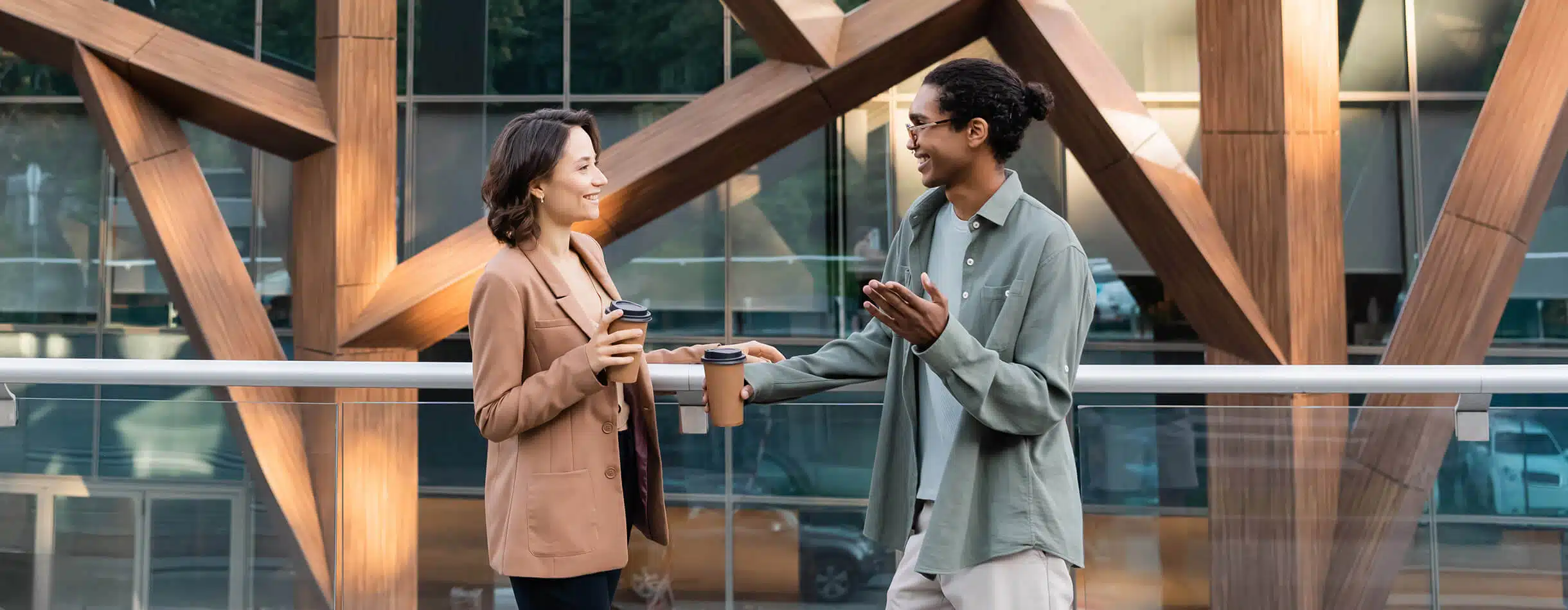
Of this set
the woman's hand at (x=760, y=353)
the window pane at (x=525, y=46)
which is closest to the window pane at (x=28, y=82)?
the window pane at (x=525, y=46)

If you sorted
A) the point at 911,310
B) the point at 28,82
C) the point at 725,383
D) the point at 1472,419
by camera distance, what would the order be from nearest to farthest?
1. the point at 911,310
2. the point at 725,383
3. the point at 1472,419
4. the point at 28,82

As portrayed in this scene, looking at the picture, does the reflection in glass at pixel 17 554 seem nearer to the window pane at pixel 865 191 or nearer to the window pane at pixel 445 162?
the window pane at pixel 865 191

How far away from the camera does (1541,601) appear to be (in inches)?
127

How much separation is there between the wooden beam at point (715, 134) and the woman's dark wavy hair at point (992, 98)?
4948 millimetres

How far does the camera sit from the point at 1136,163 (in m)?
6.99

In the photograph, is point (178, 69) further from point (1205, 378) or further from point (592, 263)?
point (1205, 378)

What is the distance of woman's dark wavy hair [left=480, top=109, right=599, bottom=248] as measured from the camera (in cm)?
244

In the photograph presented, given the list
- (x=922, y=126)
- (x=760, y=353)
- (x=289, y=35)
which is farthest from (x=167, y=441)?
(x=289, y=35)

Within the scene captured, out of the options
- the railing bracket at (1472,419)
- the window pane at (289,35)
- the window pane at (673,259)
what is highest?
the window pane at (289,35)

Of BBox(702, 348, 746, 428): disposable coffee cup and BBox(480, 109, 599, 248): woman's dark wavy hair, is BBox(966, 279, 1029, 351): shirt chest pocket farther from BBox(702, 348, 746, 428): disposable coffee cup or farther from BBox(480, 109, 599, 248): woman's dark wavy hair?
BBox(480, 109, 599, 248): woman's dark wavy hair

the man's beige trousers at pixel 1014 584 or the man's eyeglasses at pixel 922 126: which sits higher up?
the man's eyeglasses at pixel 922 126

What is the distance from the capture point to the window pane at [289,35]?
13367 mm

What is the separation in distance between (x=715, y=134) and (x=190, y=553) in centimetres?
427

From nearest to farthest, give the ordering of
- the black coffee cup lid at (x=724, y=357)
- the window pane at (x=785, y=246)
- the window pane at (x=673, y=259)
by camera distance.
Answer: the black coffee cup lid at (x=724, y=357) → the window pane at (x=785, y=246) → the window pane at (x=673, y=259)
